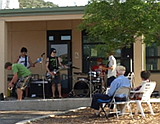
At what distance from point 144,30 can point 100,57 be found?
6.67 meters

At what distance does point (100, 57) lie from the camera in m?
15.2

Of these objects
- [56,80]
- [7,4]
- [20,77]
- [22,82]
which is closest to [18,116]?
[22,82]

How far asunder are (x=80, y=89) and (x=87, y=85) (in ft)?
1.47

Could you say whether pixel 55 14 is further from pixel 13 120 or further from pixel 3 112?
pixel 13 120

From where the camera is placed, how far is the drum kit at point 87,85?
44.0 ft

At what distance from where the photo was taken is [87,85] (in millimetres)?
13727

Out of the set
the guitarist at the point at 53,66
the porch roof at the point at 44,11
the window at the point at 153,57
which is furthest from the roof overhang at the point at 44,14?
the window at the point at 153,57

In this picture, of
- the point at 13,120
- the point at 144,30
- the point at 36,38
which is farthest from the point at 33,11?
the point at 144,30

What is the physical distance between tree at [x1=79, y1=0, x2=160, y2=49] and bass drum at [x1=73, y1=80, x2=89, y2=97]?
4.09 m

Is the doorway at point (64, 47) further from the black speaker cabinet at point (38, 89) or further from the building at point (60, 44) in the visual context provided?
the black speaker cabinet at point (38, 89)

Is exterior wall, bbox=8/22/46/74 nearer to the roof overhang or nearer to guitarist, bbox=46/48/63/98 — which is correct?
the roof overhang

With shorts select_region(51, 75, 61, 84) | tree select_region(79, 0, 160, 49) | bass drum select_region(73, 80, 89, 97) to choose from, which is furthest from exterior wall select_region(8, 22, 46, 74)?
tree select_region(79, 0, 160, 49)

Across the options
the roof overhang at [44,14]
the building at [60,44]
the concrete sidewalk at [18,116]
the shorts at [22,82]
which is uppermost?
the roof overhang at [44,14]

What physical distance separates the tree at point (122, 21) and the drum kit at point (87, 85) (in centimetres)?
347
